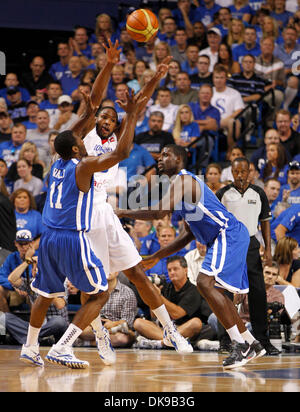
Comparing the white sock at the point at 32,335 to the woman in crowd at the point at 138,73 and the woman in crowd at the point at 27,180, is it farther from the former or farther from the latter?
the woman in crowd at the point at 138,73

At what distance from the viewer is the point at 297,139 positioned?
10.5 metres

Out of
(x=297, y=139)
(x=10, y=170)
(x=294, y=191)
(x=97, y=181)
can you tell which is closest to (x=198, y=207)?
(x=97, y=181)

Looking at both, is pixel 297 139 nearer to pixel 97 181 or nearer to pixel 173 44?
pixel 173 44

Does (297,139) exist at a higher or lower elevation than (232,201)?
higher

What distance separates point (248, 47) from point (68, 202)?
743cm

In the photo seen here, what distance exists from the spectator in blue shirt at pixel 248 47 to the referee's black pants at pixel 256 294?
580 centimetres

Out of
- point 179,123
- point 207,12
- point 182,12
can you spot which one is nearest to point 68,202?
point 179,123

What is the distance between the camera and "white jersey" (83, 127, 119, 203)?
22.3 ft

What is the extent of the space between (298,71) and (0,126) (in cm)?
492

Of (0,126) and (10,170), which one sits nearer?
(10,170)

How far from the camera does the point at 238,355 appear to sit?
600cm

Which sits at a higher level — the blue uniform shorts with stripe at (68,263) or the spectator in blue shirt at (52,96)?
the spectator in blue shirt at (52,96)

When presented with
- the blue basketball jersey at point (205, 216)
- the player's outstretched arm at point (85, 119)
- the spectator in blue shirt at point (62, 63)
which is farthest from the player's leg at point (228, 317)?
the spectator in blue shirt at point (62, 63)

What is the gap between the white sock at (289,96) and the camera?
1169 centimetres
